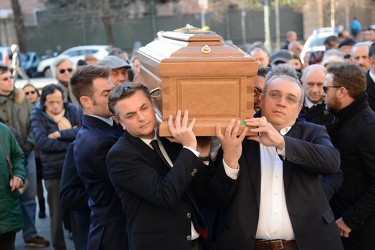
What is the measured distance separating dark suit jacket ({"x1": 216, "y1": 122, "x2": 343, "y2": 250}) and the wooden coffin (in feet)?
1.22

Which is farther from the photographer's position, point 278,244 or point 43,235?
point 43,235

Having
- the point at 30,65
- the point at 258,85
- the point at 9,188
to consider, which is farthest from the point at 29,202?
the point at 30,65

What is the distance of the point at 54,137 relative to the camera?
6184 millimetres

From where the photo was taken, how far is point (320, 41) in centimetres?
1911

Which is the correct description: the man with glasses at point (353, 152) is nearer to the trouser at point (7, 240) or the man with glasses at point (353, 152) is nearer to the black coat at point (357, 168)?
the black coat at point (357, 168)

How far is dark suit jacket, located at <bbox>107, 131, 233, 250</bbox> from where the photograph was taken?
2.94 metres

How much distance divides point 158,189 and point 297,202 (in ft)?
2.57

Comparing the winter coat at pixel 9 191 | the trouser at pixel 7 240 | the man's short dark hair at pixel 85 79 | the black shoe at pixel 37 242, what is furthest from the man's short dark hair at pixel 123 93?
the black shoe at pixel 37 242

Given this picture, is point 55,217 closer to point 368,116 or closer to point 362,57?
point 368,116

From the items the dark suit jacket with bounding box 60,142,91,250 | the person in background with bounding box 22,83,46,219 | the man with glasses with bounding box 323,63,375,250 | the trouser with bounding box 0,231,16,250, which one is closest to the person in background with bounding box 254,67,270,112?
the man with glasses with bounding box 323,63,375,250

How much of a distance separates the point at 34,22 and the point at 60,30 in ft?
7.76

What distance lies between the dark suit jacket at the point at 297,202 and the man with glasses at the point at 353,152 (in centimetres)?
63

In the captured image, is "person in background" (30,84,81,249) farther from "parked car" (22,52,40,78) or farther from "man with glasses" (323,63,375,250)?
"parked car" (22,52,40,78)

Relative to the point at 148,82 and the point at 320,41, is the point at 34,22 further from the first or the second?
the point at 148,82
